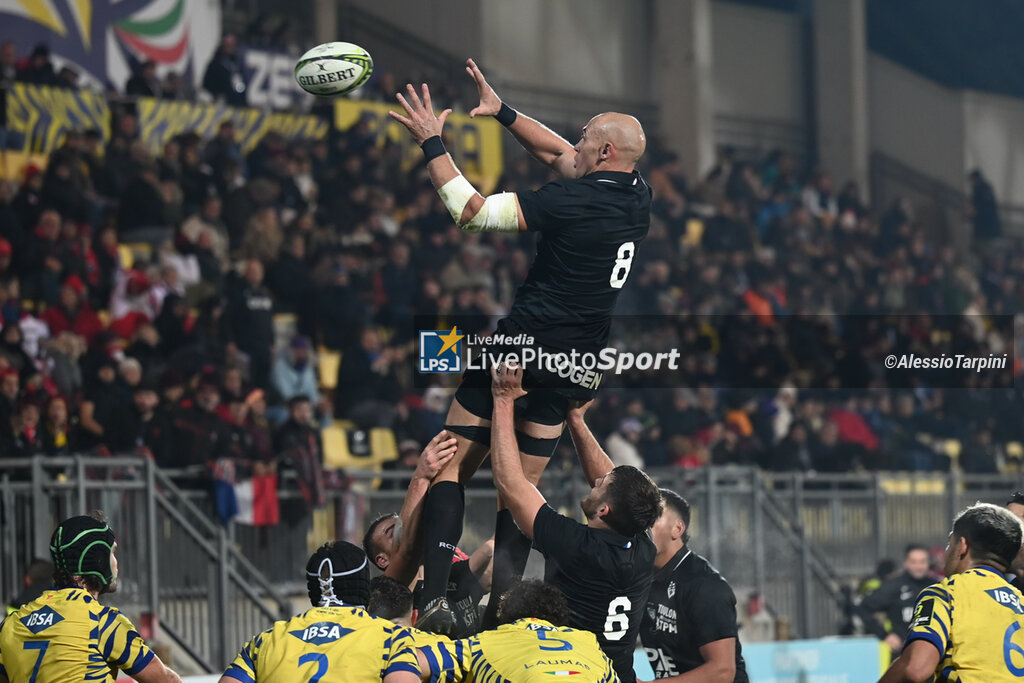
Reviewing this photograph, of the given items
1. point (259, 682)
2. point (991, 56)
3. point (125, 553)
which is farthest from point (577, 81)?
point (259, 682)

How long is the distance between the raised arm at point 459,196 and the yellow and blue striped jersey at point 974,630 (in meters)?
2.39

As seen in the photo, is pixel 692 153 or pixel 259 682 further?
pixel 692 153

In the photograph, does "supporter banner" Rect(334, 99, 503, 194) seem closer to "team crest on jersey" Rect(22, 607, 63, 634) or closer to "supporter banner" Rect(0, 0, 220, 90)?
"supporter banner" Rect(0, 0, 220, 90)

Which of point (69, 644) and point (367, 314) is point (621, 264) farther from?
point (367, 314)

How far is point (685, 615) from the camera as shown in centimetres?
739

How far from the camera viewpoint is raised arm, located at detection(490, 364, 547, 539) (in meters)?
6.38

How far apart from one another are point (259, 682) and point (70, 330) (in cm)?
904

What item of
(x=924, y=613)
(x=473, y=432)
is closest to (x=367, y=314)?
(x=473, y=432)

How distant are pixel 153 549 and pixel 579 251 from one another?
246 inches

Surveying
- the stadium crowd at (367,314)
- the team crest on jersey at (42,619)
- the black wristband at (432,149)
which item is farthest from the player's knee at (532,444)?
the stadium crowd at (367,314)

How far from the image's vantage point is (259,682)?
5.41 m

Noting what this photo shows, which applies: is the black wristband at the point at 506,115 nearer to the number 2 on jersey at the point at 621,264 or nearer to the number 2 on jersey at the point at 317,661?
the number 2 on jersey at the point at 621,264

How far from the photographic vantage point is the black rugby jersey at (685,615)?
730 cm

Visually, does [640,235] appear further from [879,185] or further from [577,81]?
[879,185]
